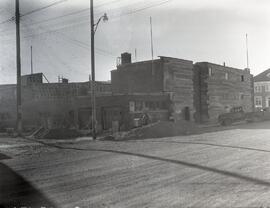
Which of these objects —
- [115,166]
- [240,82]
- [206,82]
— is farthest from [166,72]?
[115,166]

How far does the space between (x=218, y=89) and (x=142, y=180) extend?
42197 millimetres

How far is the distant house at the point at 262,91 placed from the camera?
72.9 meters

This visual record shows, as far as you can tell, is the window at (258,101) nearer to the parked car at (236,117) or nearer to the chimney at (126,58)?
the parked car at (236,117)

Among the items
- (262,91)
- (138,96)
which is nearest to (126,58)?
(138,96)

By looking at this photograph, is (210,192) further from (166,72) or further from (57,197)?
(166,72)

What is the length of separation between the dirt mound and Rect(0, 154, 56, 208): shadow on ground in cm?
1634

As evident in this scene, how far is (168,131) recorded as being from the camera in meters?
30.3

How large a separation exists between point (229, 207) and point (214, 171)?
13.9 ft

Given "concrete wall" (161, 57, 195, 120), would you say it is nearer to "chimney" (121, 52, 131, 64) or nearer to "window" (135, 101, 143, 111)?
"window" (135, 101, 143, 111)

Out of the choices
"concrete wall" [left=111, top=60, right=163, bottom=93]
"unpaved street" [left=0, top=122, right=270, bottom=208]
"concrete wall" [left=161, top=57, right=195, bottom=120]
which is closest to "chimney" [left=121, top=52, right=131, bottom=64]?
"concrete wall" [left=111, top=60, right=163, bottom=93]

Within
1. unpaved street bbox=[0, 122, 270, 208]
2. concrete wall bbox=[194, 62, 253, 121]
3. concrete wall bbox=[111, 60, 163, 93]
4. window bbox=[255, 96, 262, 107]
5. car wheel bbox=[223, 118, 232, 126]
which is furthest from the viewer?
window bbox=[255, 96, 262, 107]

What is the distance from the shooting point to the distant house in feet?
239

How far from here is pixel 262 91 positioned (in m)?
73.9

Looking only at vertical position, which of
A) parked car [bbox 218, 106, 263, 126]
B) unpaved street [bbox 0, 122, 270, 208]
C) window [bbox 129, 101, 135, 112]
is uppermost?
window [bbox 129, 101, 135, 112]
